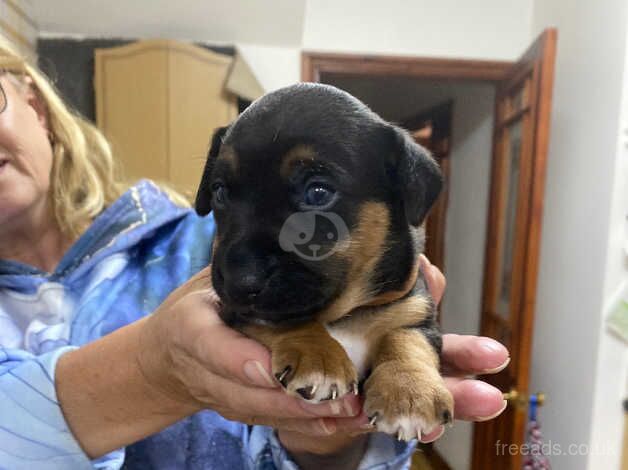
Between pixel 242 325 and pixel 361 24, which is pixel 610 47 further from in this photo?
pixel 242 325

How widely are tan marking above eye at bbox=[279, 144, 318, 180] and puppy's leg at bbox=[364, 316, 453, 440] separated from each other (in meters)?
0.25

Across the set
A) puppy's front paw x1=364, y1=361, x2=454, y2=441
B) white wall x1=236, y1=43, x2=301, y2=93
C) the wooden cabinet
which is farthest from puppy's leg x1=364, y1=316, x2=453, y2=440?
white wall x1=236, y1=43, x2=301, y2=93

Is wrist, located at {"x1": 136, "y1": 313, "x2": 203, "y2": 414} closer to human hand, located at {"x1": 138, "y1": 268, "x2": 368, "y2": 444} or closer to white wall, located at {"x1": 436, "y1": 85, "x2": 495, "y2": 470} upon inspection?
human hand, located at {"x1": 138, "y1": 268, "x2": 368, "y2": 444}

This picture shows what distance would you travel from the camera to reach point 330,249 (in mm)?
634

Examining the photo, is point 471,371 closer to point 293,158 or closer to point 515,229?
point 293,158

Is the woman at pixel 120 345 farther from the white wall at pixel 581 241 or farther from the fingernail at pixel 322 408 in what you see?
the white wall at pixel 581 241

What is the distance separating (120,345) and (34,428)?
0.18 meters

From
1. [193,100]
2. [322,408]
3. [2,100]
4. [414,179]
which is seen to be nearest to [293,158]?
[414,179]

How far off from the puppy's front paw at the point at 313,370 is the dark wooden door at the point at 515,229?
5.77ft

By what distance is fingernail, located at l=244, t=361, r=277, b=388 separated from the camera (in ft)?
1.96

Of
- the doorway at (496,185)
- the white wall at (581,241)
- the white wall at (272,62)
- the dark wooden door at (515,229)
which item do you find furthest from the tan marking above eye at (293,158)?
A: the white wall at (272,62)

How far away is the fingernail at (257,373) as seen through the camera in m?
0.60

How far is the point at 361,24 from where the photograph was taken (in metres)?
2.60

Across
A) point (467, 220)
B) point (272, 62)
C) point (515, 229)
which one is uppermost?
point (272, 62)
